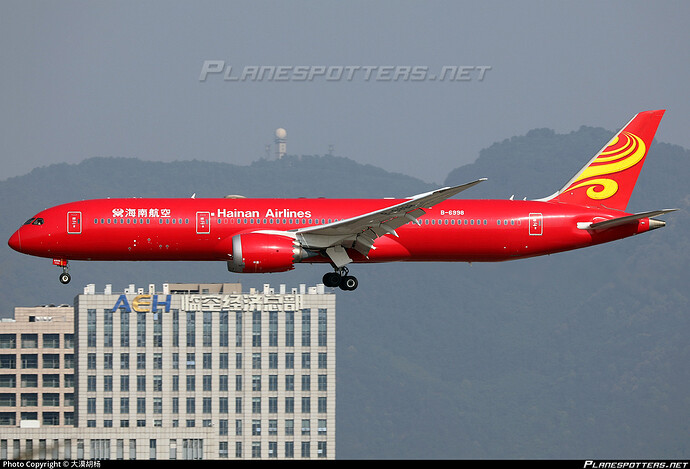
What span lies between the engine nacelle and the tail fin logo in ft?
62.6

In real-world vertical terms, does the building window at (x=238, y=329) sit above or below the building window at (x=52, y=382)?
above

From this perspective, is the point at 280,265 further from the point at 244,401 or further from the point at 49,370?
the point at 49,370

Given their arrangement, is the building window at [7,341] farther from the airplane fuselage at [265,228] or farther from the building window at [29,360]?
the airplane fuselage at [265,228]

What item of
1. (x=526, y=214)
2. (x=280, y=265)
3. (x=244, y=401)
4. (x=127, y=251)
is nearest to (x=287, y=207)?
(x=280, y=265)

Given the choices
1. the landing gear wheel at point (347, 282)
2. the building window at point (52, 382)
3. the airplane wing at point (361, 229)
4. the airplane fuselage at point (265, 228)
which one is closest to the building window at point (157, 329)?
the building window at point (52, 382)

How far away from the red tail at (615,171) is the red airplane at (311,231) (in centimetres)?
236

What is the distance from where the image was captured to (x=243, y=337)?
17388 centimetres

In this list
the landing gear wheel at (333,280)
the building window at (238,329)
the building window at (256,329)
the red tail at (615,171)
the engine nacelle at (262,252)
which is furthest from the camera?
the building window at (238,329)

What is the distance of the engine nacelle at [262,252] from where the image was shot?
67.1m

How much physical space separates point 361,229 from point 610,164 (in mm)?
18997

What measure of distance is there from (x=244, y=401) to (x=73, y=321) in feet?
124

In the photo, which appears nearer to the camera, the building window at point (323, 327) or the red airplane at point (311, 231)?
the red airplane at point (311, 231)

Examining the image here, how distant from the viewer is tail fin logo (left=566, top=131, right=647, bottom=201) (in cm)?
7662

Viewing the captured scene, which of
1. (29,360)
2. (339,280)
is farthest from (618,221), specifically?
(29,360)
